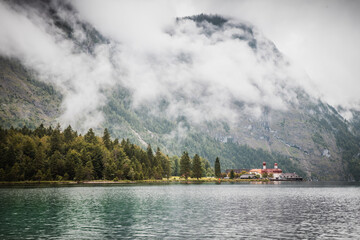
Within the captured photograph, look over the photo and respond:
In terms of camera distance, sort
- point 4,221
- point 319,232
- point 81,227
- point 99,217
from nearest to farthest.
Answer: point 319,232 < point 81,227 < point 4,221 < point 99,217

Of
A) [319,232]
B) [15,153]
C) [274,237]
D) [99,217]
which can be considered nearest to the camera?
[274,237]

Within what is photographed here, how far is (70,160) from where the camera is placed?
182000mm

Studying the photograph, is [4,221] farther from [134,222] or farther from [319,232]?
[319,232]

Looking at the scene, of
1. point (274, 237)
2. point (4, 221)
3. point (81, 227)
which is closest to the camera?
point (274, 237)

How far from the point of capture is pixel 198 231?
43938mm

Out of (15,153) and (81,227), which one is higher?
(15,153)

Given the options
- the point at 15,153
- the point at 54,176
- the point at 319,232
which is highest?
the point at 15,153

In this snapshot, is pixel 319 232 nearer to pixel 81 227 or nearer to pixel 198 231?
pixel 198 231

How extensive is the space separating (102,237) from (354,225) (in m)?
38.5

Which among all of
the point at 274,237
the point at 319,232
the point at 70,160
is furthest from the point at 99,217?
the point at 70,160

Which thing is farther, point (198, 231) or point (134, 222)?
point (134, 222)

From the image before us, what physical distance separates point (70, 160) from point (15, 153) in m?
28.9

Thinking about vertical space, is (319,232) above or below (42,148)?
below

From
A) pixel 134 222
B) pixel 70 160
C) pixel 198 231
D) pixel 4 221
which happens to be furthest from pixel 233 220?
pixel 70 160
